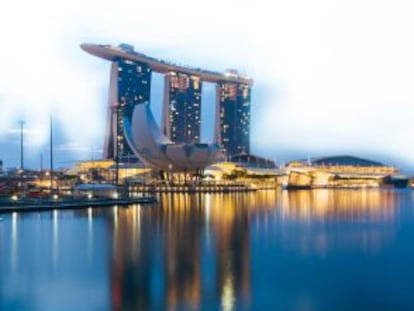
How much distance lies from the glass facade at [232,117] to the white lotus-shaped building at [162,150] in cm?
4700

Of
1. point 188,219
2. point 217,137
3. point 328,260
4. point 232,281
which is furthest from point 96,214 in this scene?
point 217,137

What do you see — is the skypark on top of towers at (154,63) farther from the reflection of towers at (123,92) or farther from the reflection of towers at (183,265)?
the reflection of towers at (183,265)

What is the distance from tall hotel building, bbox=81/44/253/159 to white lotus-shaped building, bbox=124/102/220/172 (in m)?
19.2

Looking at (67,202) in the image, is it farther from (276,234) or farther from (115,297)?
(115,297)

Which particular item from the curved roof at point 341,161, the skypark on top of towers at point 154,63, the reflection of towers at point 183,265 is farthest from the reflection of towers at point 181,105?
the reflection of towers at point 183,265

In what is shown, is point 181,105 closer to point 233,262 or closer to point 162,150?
point 162,150

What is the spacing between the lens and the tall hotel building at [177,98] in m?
85.9

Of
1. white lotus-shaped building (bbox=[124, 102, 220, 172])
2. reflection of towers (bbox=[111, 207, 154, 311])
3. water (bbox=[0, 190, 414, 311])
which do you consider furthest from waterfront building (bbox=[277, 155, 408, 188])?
reflection of towers (bbox=[111, 207, 154, 311])

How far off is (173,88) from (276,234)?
86412mm

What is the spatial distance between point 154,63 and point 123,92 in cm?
826

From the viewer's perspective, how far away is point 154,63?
94.1m

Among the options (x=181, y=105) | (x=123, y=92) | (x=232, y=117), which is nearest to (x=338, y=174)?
(x=232, y=117)

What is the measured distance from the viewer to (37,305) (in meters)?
8.03

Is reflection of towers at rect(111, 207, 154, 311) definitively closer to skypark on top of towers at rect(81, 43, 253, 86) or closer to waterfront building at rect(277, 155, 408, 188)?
waterfront building at rect(277, 155, 408, 188)
